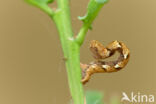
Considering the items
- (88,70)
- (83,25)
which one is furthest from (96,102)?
(83,25)

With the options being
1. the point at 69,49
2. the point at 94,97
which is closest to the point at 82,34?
the point at 69,49

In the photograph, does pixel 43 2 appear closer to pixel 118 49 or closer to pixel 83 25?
pixel 83 25

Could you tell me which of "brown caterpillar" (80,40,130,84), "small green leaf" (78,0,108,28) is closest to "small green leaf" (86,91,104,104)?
"brown caterpillar" (80,40,130,84)

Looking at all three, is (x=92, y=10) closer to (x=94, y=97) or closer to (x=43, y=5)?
(x=43, y=5)

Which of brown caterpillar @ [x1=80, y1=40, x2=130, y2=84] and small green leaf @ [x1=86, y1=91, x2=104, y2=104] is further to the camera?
small green leaf @ [x1=86, y1=91, x2=104, y2=104]

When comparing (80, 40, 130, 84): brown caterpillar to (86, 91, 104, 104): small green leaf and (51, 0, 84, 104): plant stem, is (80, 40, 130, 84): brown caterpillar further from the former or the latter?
(86, 91, 104, 104): small green leaf

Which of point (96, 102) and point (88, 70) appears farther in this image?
point (96, 102)
